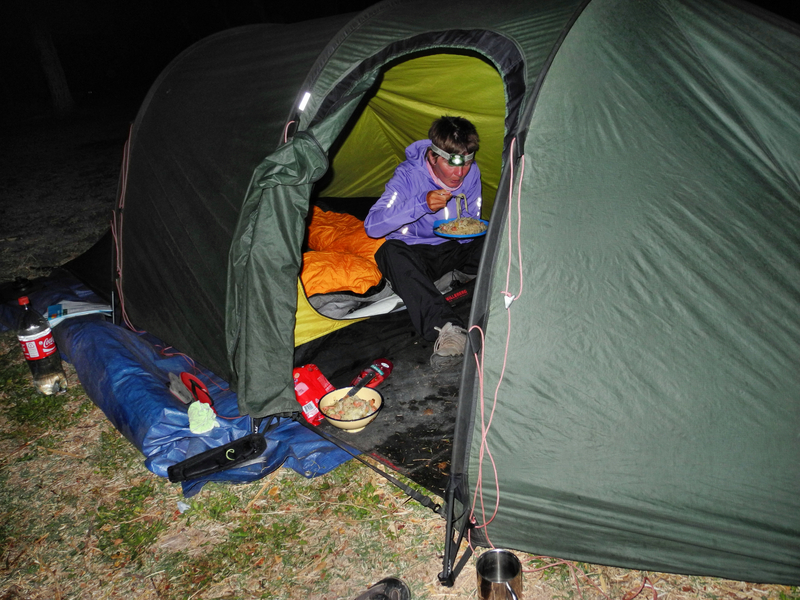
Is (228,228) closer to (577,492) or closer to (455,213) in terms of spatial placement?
(455,213)

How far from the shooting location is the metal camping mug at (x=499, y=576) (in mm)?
2037

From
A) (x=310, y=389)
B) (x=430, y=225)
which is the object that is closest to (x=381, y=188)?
(x=430, y=225)

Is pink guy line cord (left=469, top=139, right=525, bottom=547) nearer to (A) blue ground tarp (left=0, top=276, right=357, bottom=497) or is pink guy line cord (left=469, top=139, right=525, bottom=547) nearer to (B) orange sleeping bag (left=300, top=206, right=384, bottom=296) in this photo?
(A) blue ground tarp (left=0, top=276, right=357, bottom=497)

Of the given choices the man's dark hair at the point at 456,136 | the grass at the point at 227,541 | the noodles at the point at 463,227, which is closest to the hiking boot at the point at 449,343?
the noodles at the point at 463,227

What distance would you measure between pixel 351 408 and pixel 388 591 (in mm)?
974

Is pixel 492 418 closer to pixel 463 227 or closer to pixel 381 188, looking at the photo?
pixel 463 227

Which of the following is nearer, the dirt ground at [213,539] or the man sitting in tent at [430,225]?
the dirt ground at [213,539]

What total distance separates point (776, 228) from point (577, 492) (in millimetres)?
1160

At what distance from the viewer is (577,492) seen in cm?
210

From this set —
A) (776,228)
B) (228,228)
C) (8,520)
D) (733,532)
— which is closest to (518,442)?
(733,532)

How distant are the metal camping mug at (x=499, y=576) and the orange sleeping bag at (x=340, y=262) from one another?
1989 mm

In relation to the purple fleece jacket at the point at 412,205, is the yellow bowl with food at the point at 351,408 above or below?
below

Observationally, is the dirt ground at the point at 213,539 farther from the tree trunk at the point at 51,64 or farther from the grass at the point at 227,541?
the tree trunk at the point at 51,64

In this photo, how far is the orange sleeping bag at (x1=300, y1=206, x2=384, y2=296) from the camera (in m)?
3.69
